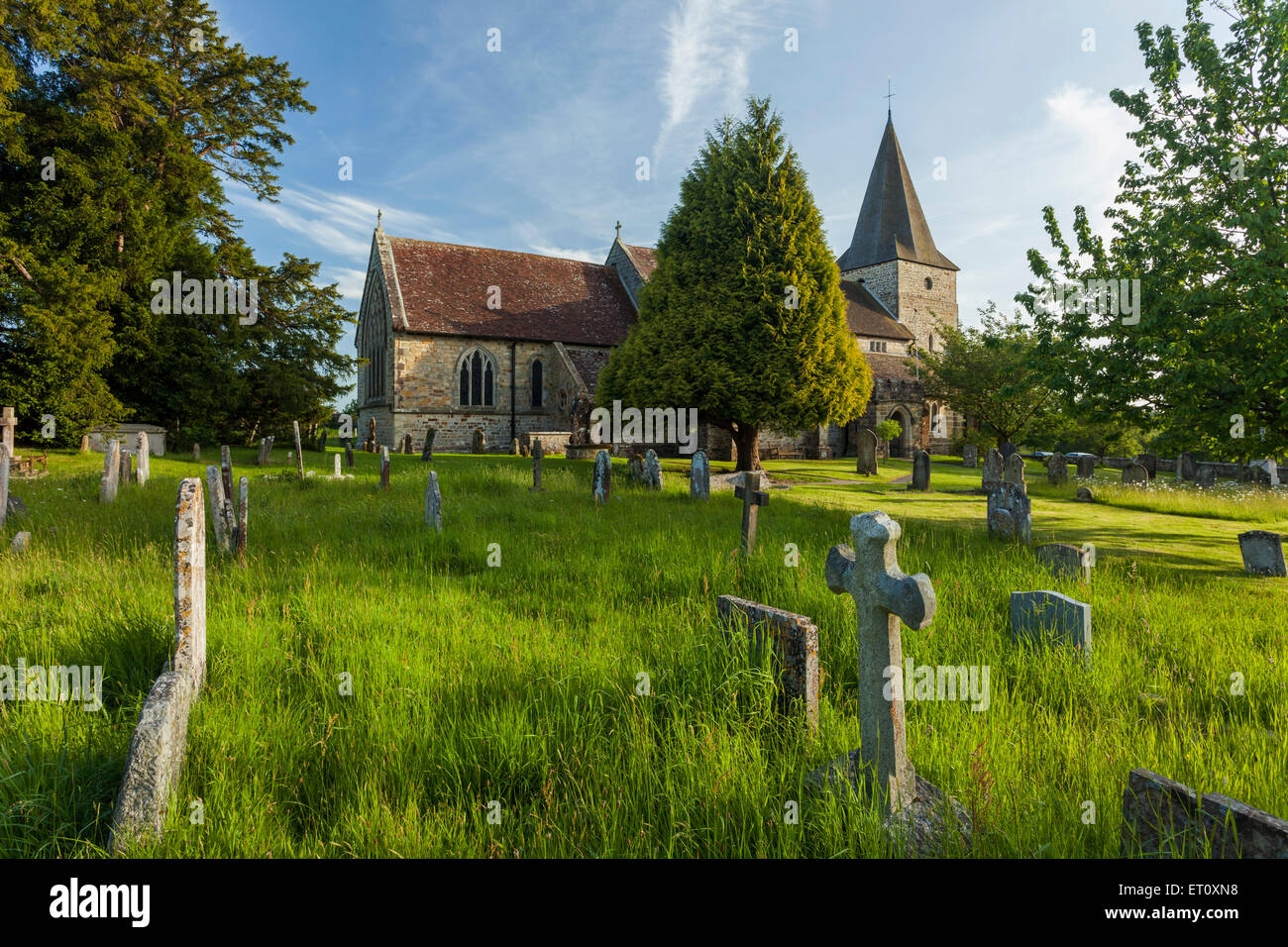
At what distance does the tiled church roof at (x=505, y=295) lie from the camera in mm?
27375

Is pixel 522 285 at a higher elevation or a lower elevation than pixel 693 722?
higher

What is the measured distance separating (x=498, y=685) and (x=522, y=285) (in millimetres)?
29628

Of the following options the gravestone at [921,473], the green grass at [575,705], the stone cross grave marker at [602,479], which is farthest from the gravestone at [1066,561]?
the gravestone at [921,473]

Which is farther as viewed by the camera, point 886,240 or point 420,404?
point 886,240

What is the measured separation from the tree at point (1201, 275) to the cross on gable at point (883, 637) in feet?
23.0

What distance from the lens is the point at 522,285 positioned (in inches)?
1192

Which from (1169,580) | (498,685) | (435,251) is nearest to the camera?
(498,685)

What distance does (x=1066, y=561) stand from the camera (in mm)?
5656

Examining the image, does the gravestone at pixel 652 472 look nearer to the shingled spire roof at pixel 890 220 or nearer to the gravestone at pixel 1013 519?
the gravestone at pixel 1013 519

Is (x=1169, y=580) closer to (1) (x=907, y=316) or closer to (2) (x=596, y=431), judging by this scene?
(2) (x=596, y=431)

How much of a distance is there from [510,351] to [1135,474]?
76.5ft

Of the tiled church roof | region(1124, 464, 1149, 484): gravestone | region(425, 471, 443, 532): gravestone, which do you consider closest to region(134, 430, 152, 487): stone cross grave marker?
region(425, 471, 443, 532): gravestone

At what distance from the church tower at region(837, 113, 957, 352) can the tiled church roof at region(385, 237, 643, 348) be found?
17.9m
